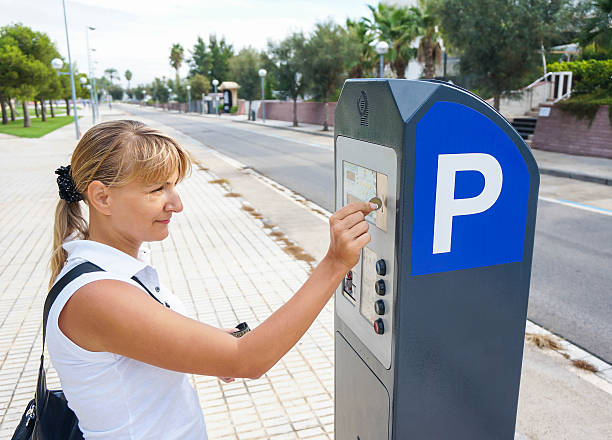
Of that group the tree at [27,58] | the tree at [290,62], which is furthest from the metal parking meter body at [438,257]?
the tree at [27,58]

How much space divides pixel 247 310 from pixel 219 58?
8002 centimetres

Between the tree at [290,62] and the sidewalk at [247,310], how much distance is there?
2132 centimetres

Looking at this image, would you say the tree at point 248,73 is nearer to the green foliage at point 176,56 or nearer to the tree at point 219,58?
the tree at point 219,58

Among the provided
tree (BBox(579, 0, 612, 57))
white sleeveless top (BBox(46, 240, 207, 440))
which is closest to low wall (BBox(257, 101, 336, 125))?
tree (BBox(579, 0, 612, 57))

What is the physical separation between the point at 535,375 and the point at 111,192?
3.42 m

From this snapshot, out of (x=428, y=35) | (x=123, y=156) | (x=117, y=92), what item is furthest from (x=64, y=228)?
(x=117, y=92)

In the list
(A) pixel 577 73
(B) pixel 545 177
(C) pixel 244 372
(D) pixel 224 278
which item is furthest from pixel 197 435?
(A) pixel 577 73

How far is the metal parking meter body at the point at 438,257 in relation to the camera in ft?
5.36

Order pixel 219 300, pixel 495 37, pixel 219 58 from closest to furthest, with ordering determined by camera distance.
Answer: pixel 219 300, pixel 495 37, pixel 219 58

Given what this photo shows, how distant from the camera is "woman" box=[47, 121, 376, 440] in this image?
1.22m

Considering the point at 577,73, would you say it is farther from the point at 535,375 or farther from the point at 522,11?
the point at 535,375

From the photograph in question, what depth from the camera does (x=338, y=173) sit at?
2.16 metres

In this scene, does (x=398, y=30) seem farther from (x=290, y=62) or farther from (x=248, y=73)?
(x=248, y=73)

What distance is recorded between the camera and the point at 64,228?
5.19ft
